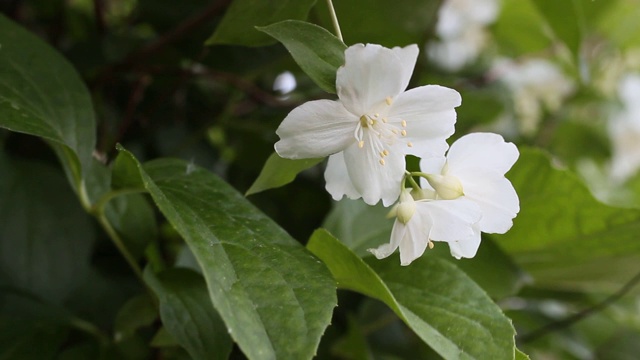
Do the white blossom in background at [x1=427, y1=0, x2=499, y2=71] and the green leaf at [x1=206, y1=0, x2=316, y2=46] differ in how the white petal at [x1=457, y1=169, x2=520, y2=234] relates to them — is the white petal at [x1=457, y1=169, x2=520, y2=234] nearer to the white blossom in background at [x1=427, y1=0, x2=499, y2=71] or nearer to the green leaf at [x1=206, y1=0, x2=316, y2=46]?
the green leaf at [x1=206, y1=0, x2=316, y2=46]

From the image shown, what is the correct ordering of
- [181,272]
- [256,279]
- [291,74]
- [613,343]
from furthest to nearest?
[613,343], [291,74], [181,272], [256,279]

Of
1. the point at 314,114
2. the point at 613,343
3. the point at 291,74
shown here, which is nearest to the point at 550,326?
the point at 613,343

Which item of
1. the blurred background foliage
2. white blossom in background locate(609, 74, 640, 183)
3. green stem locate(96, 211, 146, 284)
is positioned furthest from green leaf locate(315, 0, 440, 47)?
white blossom in background locate(609, 74, 640, 183)

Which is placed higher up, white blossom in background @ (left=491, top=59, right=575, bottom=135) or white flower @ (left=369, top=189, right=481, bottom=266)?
white flower @ (left=369, top=189, right=481, bottom=266)

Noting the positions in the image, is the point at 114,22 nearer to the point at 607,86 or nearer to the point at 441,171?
the point at 441,171

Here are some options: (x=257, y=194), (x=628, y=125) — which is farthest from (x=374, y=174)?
(x=628, y=125)

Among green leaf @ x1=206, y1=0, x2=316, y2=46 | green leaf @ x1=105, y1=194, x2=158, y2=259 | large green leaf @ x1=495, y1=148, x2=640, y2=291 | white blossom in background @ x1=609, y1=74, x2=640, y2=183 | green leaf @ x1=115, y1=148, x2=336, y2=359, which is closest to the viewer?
green leaf @ x1=115, y1=148, x2=336, y2=359
